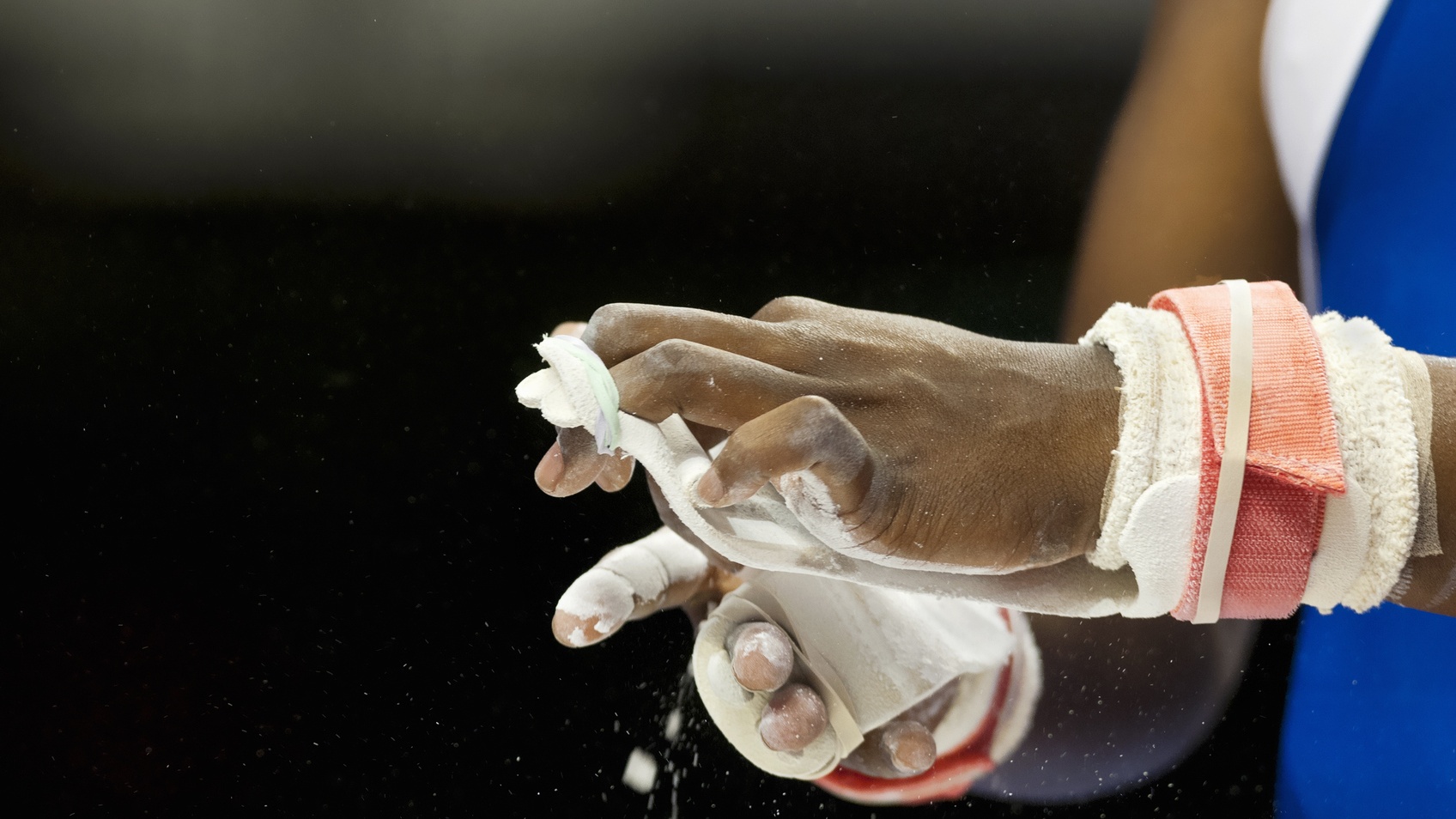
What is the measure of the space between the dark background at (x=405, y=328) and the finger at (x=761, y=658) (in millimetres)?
382

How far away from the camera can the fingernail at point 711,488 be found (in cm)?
46

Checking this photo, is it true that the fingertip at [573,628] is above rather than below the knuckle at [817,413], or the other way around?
below

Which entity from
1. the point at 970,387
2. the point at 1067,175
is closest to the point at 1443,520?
the point at 970,387

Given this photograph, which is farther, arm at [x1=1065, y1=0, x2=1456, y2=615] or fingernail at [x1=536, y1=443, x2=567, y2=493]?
arm at [x1=1065, y1=0, x2=1456, y2=615]

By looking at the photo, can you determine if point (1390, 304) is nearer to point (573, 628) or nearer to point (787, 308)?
point (787, 308)

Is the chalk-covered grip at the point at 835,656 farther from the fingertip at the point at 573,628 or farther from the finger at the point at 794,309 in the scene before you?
the finger at the point at 794,309

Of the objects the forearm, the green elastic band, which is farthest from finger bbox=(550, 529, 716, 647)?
the forearm

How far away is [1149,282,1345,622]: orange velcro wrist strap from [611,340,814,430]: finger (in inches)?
8.5

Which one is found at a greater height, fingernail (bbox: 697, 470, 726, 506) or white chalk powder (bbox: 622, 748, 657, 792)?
Result: fingernail (bbox: 697, 470, 726, 506)

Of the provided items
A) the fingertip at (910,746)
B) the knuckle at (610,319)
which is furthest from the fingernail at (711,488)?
the fingertip at (910,746)

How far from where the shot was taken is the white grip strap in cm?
48

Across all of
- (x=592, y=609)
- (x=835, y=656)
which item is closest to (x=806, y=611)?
(x=835, y=656)

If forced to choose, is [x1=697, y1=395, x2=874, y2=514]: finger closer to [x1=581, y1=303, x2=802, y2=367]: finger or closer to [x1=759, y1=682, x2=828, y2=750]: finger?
[x1=581, y1=303, x2=802, y2=367]: finger

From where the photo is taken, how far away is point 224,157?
1.03 metres
